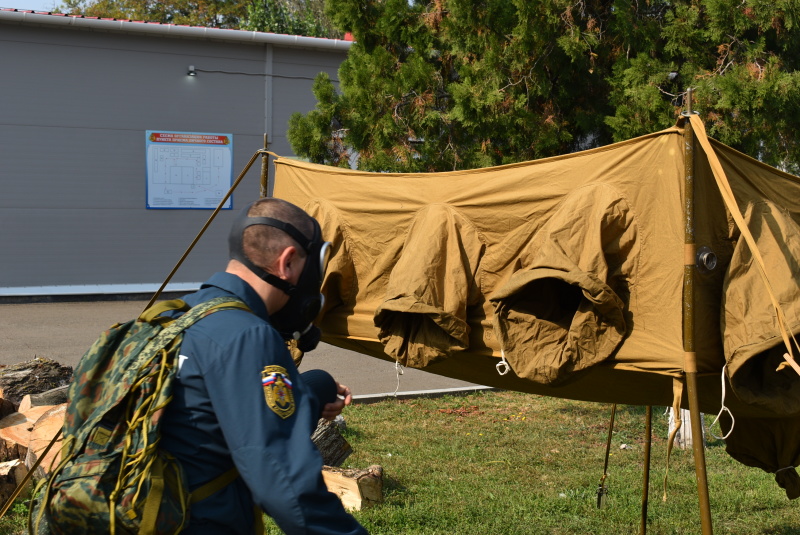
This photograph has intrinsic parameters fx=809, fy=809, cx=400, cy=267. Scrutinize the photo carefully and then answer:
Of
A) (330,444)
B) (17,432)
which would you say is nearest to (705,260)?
(330,444)

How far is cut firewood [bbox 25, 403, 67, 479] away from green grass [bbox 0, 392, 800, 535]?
296mm

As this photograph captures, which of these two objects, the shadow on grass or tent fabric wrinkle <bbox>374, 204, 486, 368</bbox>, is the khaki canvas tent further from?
the shadow on grass

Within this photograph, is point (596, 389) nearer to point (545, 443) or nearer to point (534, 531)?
point (534, 531)

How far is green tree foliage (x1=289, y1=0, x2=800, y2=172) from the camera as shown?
6.25 meters

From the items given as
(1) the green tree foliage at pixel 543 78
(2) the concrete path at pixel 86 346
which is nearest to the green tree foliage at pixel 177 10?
(2) the concrete path at pixel 86 346

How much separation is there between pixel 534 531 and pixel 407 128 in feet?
12.8

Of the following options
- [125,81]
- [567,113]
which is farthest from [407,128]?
[125,81]

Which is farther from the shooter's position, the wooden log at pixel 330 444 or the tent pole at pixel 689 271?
the wooden log at pixel 330 444

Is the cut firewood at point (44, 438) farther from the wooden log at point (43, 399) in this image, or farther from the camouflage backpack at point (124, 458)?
the camouflage backpack at point (124, 458)

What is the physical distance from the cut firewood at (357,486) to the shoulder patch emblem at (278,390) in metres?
3.41

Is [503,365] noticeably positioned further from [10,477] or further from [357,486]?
[10,477]

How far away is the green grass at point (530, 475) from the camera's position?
5039mm

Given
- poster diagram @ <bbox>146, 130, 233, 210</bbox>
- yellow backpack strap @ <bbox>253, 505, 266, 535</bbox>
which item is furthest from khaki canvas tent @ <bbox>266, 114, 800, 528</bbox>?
poster diagram @ <bbox>146, 130, 233, 210</bbox>

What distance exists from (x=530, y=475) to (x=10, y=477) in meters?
3.54
